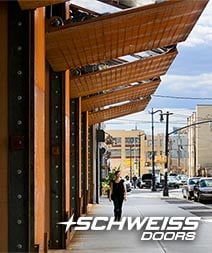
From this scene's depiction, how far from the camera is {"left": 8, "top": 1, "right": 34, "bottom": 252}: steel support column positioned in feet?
27.9

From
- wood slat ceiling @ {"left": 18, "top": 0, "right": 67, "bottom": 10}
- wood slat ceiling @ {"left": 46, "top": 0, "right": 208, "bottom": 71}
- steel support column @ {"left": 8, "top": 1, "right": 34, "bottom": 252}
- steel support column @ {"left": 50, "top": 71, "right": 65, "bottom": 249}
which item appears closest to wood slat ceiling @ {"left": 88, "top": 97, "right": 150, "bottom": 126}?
wood slat ceiling @ {"left": 46, "top": 0, "right": 208, "bottom": 71}

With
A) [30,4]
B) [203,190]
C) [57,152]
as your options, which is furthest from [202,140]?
[30,4]

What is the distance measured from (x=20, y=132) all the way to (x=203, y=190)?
104 feet

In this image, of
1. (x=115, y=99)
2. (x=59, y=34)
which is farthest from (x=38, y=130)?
(x=115, y=99)

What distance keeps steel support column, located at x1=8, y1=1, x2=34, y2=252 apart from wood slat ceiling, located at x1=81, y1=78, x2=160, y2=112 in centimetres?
1553

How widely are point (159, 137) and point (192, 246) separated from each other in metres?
110

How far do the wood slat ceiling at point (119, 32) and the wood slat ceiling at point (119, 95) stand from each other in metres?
8.54

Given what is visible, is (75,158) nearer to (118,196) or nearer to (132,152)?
(118,196)

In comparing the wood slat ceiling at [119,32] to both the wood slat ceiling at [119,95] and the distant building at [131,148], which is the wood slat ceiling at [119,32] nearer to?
the wood slat ceiling at [119,95]

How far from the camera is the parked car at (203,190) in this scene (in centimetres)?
3888

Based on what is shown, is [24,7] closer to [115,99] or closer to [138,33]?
[138,33]

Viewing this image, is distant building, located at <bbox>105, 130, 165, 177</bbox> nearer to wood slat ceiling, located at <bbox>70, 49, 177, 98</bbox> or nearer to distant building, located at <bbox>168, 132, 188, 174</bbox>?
distant building, located at <bbox>168, 132, 188, 174</bbox>

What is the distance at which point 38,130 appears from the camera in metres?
9.11

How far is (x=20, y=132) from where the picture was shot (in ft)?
28.1
